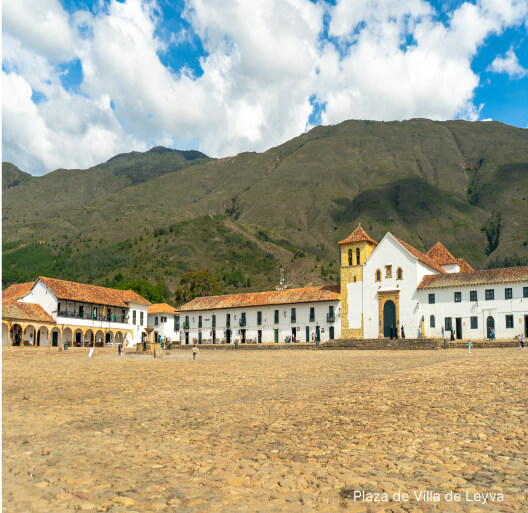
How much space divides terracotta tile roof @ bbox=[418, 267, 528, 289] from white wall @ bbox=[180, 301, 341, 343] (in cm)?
993

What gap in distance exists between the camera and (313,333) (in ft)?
173

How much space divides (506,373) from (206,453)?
11.6 m

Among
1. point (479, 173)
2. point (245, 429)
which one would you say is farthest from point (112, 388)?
point (479, 173)

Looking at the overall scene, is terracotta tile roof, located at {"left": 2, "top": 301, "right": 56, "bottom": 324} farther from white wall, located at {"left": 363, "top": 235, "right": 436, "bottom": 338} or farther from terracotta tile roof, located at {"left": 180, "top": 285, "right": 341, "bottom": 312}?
white wall, located at {"left": 363, "top": 235, "right": 436, "bottom": 338}

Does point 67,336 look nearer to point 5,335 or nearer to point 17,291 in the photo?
point 17,291

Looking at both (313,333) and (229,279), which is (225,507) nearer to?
(313,333)

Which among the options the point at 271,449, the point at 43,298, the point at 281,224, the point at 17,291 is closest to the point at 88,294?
the point at 43,298

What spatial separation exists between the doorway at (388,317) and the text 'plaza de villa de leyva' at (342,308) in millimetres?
93

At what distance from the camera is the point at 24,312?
46.4 m

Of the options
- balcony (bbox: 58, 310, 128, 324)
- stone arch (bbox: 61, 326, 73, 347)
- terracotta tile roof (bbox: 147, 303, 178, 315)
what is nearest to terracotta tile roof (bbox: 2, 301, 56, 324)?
balcony (bbox: 58, 310, 128, 324)

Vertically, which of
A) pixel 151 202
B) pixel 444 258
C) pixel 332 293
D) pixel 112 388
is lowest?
pixel 112 388

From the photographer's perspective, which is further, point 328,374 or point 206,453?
point 328,374

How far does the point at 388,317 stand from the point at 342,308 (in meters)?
4.80

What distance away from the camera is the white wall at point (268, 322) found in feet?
171
